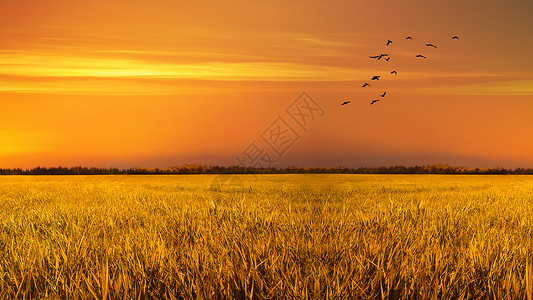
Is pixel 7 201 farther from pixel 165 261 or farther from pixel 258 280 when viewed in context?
pixel 258 280

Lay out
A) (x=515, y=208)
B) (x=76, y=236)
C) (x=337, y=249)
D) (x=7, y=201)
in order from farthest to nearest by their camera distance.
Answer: (x=7, y=201)
(x=515, y=208)
(x=76, y=236)
(x=337, y=249)

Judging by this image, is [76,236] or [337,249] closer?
[337,249]

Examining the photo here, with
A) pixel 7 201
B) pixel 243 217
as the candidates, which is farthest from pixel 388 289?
pixel 7 201

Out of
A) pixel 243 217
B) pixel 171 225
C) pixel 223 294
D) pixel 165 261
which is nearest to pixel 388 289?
pixel 223 294

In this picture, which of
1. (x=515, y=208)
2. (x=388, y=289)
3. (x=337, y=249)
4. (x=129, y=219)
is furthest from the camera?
(x=515, y=208)

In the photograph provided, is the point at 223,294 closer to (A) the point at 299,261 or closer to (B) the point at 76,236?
(A) the point at 299,261

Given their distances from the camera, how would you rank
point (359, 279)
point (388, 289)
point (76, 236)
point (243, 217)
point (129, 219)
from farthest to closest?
1. point (129, 219)
2. point (243, 217)
3. point (76, 236)
4. point (359, 279)
5. point (388, 289)

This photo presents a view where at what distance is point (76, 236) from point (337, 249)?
124 inches

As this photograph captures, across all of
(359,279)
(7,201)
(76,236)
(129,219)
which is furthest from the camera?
(7,201)

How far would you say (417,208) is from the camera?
24.7 ft

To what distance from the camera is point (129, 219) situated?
7254 mm

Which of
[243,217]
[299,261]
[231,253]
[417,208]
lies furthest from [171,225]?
[417,208]

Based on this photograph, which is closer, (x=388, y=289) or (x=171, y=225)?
(x=388, y=289)

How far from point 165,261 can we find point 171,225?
Result: 2.43 meters
